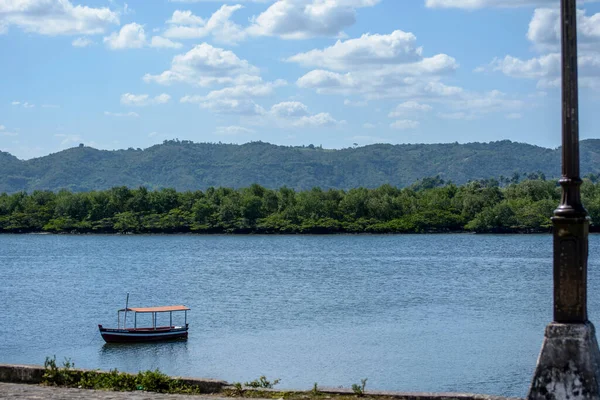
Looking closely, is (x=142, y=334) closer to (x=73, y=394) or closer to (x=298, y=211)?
(x=73, y=394)

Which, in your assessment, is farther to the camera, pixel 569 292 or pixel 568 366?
pixel 569 292

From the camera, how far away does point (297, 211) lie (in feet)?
526

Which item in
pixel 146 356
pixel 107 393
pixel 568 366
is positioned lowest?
pixel 146 356

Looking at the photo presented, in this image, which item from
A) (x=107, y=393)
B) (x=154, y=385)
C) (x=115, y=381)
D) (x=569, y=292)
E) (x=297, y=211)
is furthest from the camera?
(x=297, y=211)

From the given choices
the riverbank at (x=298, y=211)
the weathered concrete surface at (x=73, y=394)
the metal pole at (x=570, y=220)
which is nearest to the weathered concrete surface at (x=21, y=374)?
the weathered concrete surface at (x=73, y=394)

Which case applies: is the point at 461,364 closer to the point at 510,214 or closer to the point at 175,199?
the point at 510,214

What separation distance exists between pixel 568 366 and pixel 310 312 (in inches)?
1598

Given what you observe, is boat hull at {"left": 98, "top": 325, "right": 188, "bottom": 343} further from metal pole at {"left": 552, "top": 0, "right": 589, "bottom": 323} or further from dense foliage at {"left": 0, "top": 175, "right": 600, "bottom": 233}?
dense foliage at {"left": 0, "top": 175, "right": 600, "bottom": 233}

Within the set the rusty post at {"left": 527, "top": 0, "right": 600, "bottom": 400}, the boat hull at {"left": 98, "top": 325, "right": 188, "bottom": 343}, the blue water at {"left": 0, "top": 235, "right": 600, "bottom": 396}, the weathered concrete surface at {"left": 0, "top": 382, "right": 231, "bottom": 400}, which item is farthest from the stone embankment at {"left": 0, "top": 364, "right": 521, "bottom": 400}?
the boat hull at {"left": 98, "top": 325, "right": 188, "bottom": 343}

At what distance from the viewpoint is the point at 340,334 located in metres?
42.6

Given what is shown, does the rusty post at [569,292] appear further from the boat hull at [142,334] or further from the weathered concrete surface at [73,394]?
the boat hull at [142,334]

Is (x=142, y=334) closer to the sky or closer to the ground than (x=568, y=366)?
closer to the ground

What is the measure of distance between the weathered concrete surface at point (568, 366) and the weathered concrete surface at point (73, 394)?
17.4 feet

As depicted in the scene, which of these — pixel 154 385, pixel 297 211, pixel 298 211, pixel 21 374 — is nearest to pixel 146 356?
pixel 21 374
